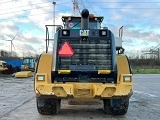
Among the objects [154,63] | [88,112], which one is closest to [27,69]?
[88,112]

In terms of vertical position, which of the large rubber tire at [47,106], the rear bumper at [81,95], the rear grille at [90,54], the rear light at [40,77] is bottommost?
the large rubber tire at [47,106]

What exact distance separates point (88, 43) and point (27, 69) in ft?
97.6

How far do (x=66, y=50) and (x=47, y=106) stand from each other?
1627 mm

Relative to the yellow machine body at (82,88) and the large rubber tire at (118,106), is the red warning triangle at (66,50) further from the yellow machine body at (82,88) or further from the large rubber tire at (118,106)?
the large rubber tire at (118,106)

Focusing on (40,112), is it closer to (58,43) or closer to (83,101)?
(83,101)

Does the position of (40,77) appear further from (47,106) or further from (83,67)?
(83,67)

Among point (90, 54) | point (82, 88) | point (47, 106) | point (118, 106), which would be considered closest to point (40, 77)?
point (47, 106)

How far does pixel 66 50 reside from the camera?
9.62m

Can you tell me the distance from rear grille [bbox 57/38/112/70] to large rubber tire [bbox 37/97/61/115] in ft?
3.23

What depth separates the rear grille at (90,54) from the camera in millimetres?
9578

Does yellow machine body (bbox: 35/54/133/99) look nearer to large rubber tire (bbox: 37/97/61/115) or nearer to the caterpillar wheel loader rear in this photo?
the caterpillar wheel loader rear

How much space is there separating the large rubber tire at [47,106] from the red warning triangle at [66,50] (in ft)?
4.20

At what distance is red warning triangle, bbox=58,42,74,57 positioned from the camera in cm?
960

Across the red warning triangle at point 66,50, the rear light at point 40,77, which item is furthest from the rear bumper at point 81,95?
the red warning triangle at point 66,50
